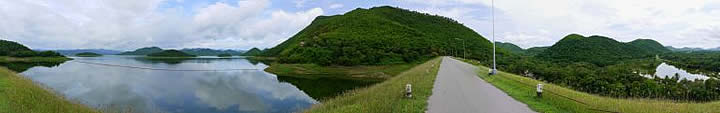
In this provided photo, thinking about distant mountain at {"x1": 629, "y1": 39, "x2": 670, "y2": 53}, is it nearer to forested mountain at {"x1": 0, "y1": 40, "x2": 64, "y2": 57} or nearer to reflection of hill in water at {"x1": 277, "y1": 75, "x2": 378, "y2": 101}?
reflection of hill in water at {"x1": 277, "y1": 75, "x2": 378, "y2": 101}

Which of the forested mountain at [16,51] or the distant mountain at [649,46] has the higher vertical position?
the distant mountain at [649,46]

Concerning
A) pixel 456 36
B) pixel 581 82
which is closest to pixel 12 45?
pixel 456 36

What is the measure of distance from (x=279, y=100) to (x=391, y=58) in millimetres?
59890

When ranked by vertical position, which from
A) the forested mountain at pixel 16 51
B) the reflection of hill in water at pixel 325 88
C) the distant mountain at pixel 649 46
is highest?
the distant mountain at pixel 649 46

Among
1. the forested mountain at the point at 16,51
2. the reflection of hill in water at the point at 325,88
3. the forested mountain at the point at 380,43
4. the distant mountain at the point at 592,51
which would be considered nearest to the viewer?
the reflection of hill in water at the point at 325,88

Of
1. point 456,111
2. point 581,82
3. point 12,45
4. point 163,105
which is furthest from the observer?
point 12,45

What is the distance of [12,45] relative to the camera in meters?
138

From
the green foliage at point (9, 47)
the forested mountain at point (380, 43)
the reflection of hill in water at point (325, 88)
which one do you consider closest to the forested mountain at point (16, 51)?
the green foliage at point (9, 47)

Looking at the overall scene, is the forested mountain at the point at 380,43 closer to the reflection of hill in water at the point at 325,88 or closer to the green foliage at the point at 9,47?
the reflection of hill in water at the point at 325,88

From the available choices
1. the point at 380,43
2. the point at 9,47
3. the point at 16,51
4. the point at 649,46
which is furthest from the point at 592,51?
the point at 9,47

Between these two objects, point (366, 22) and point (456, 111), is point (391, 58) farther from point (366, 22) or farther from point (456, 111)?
point (456, 111)

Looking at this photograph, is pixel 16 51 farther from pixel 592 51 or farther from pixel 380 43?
pixel 592 51

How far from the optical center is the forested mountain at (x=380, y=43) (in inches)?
3428

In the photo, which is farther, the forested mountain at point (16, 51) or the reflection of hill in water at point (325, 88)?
the forested mountain at point (16, 51)
